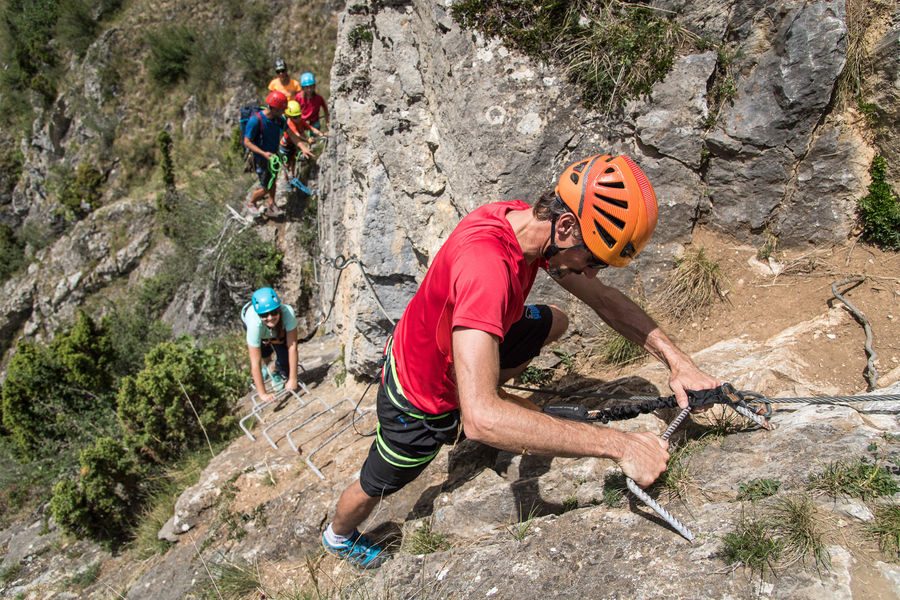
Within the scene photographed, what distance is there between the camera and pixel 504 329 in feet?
7.64

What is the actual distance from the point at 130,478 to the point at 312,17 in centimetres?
1457

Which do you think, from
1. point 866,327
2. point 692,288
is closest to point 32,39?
point 692,288

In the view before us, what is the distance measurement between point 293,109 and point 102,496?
6188 mm

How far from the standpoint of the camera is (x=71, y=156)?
792 inches

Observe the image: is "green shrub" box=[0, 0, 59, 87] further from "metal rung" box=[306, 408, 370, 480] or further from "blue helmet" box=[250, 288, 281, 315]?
"metal rung" box=[306, 408, 370, 480]

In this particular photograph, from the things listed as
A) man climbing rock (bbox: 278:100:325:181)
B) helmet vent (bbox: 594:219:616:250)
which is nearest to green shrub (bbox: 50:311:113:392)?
man climbing rock (bbox: 278:100:325:181)

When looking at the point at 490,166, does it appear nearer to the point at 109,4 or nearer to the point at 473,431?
the point at 473,431

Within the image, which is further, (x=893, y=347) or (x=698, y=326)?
(x=698, y=326)

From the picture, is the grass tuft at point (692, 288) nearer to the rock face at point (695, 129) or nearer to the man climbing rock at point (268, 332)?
the rock face at point (695, 129)

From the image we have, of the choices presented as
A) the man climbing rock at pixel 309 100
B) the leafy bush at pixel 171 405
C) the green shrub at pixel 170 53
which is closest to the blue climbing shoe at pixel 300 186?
the man climbing rock at pixel 309 100

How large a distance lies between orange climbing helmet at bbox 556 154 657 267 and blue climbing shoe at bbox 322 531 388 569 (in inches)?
89.7

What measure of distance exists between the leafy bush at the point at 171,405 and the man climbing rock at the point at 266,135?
4.27 m

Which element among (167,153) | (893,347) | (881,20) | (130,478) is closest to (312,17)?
(167,153)

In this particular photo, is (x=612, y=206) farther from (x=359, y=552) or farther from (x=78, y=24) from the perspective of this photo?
(x=78, y=24)
